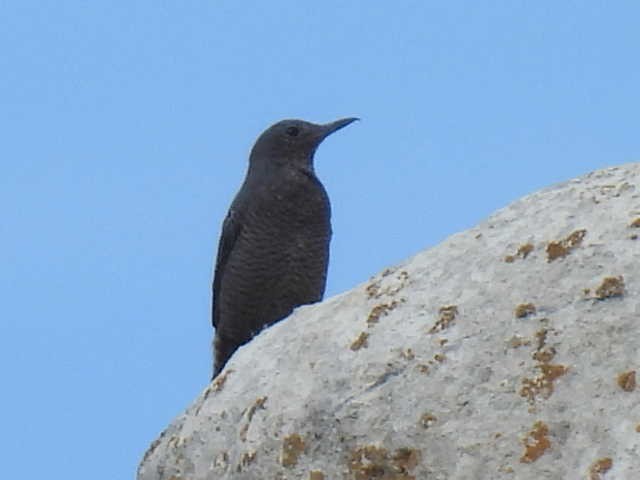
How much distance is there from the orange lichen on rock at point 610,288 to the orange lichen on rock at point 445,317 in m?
0.55

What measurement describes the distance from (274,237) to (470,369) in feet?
19.3

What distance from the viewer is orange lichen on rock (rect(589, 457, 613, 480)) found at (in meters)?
4.71

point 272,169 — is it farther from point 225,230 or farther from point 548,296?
point 548,296

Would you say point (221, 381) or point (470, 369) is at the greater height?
point (221, 381)

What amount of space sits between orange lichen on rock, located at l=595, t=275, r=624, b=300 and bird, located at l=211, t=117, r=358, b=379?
5855 millimetres

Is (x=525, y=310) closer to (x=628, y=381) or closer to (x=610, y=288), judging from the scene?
(x=610, y=288)

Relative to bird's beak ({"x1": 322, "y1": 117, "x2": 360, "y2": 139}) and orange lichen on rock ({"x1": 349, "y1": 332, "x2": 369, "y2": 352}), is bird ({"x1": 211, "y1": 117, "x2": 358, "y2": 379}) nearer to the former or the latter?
bird's beak ({"x1": 322, "y1": 117, "x2": 360, "y2": 139})

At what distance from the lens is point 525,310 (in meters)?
5.24

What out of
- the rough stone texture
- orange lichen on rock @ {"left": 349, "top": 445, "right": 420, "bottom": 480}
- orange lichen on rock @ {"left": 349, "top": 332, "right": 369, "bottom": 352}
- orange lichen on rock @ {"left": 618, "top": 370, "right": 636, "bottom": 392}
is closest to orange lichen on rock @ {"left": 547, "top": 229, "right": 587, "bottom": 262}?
the rough stone texture

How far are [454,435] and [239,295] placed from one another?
20.6 ft

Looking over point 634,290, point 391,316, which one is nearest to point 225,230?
point 391,316

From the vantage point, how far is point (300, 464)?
5367 mm

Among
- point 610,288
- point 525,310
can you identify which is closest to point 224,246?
point 525,310

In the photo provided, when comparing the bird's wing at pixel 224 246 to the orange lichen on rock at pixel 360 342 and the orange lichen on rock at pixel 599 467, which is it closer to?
the orange lichen on rock at pixel 360 342
